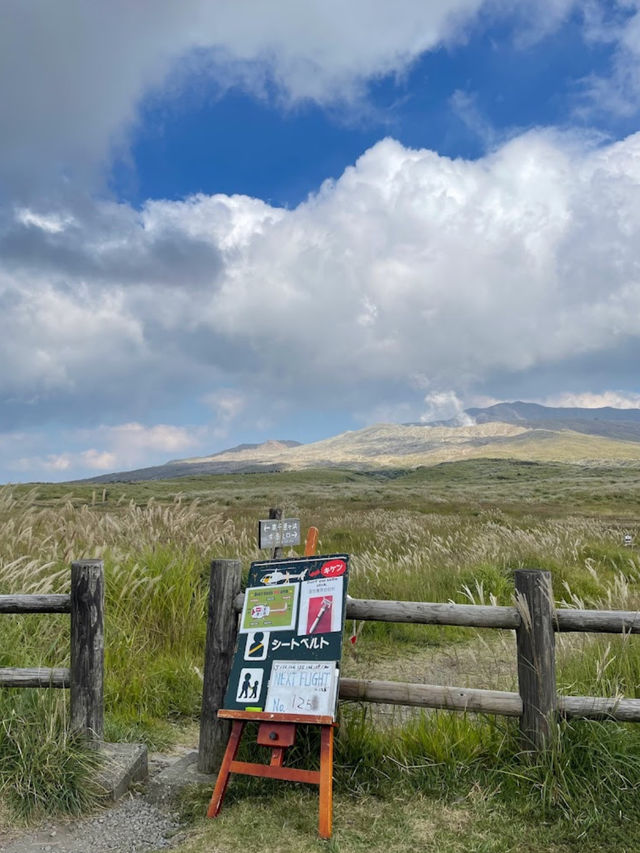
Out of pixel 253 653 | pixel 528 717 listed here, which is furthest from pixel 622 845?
pixel 253 653

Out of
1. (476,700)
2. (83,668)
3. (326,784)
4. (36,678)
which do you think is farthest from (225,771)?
(476,700)

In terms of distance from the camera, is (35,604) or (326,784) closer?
(326,784)

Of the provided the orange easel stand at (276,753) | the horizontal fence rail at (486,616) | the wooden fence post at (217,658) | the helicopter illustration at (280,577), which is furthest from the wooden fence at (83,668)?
the horizontal fence rail at (486,616)

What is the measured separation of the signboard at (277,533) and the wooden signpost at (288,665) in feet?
10.8

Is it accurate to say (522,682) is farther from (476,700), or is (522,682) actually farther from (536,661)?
(476,700)

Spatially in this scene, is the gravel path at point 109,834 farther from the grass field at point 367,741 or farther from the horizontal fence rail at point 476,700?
the horizontal fence rail at point 476,700

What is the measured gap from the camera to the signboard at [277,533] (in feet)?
26.9

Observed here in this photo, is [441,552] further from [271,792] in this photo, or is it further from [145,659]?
[271,792]

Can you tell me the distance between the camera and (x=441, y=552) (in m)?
12.7

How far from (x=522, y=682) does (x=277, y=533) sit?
15.2ft

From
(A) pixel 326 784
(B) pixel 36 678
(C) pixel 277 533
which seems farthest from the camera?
(C) pixel 277 533

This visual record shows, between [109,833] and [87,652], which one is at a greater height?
[87,652]

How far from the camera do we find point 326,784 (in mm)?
3900

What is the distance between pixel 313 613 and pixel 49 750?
1.98 metres
